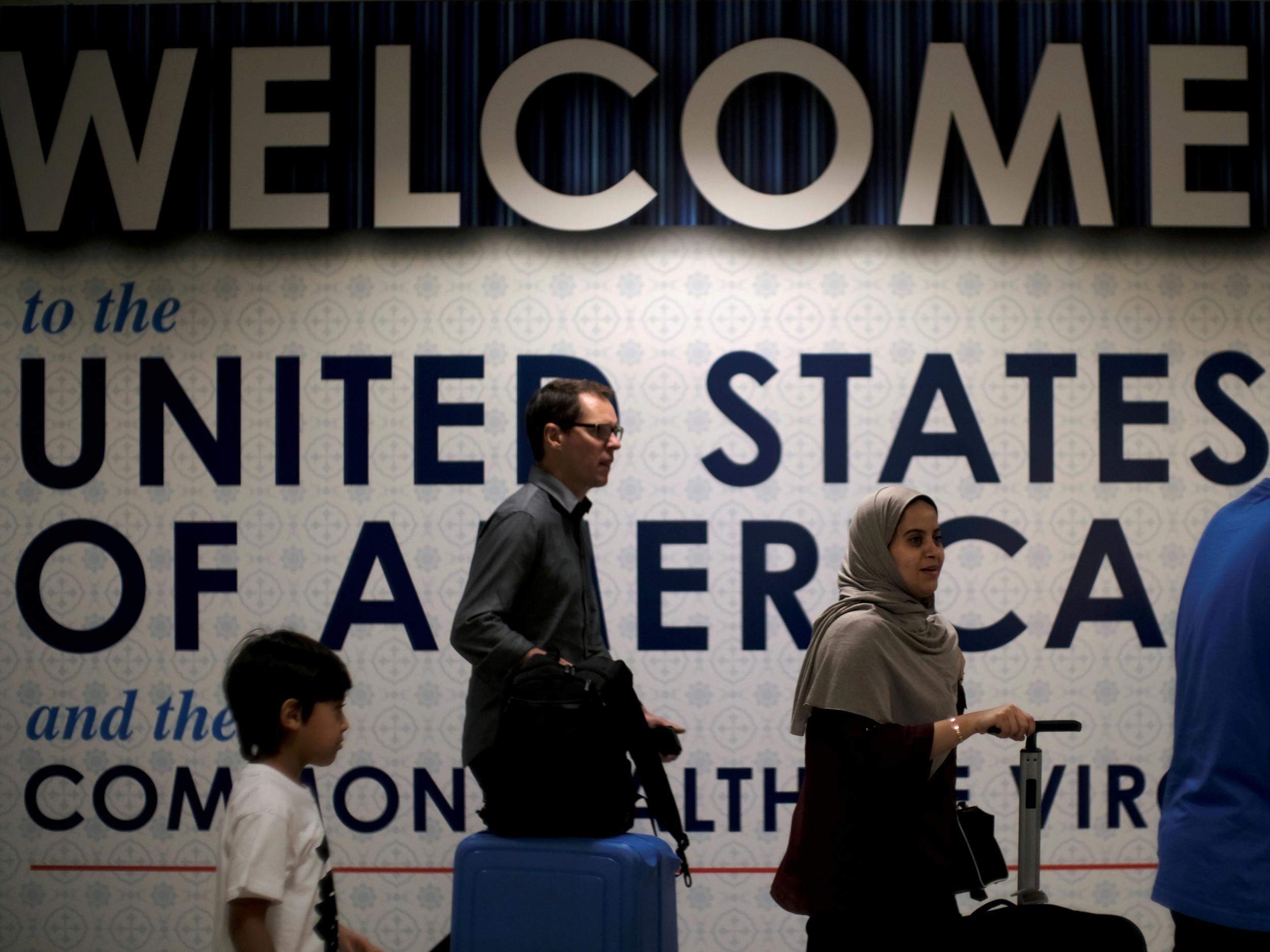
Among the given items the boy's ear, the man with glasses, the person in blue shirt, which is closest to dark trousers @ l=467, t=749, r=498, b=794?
the man with glasses

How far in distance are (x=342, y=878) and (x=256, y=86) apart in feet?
9.07

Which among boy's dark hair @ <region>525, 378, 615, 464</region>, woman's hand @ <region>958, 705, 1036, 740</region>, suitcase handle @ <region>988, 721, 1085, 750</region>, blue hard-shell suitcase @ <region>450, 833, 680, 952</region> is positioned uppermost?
boy's dark hair @ <region>525, 378, 615, 464</region>

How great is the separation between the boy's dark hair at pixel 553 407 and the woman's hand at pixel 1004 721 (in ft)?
4.26

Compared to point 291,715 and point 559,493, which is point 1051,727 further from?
point 291,715

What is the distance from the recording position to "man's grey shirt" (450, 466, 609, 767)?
264 cm

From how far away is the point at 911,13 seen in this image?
390cm

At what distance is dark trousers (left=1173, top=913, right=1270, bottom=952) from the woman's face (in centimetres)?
73

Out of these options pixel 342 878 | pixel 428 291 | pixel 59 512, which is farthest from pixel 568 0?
pixel 342 878

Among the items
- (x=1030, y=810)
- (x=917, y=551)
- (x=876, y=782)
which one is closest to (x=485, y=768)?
(x=876, y=782)

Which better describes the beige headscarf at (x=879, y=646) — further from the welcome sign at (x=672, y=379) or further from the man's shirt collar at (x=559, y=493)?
the welcome sign at (x=672, y=379)

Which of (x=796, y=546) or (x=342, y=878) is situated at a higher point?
(x=796, y=546)

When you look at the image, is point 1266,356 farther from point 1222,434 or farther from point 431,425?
point 431,425

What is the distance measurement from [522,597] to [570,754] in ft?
1.60

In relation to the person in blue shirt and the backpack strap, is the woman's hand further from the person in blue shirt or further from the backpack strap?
the backpack strap
